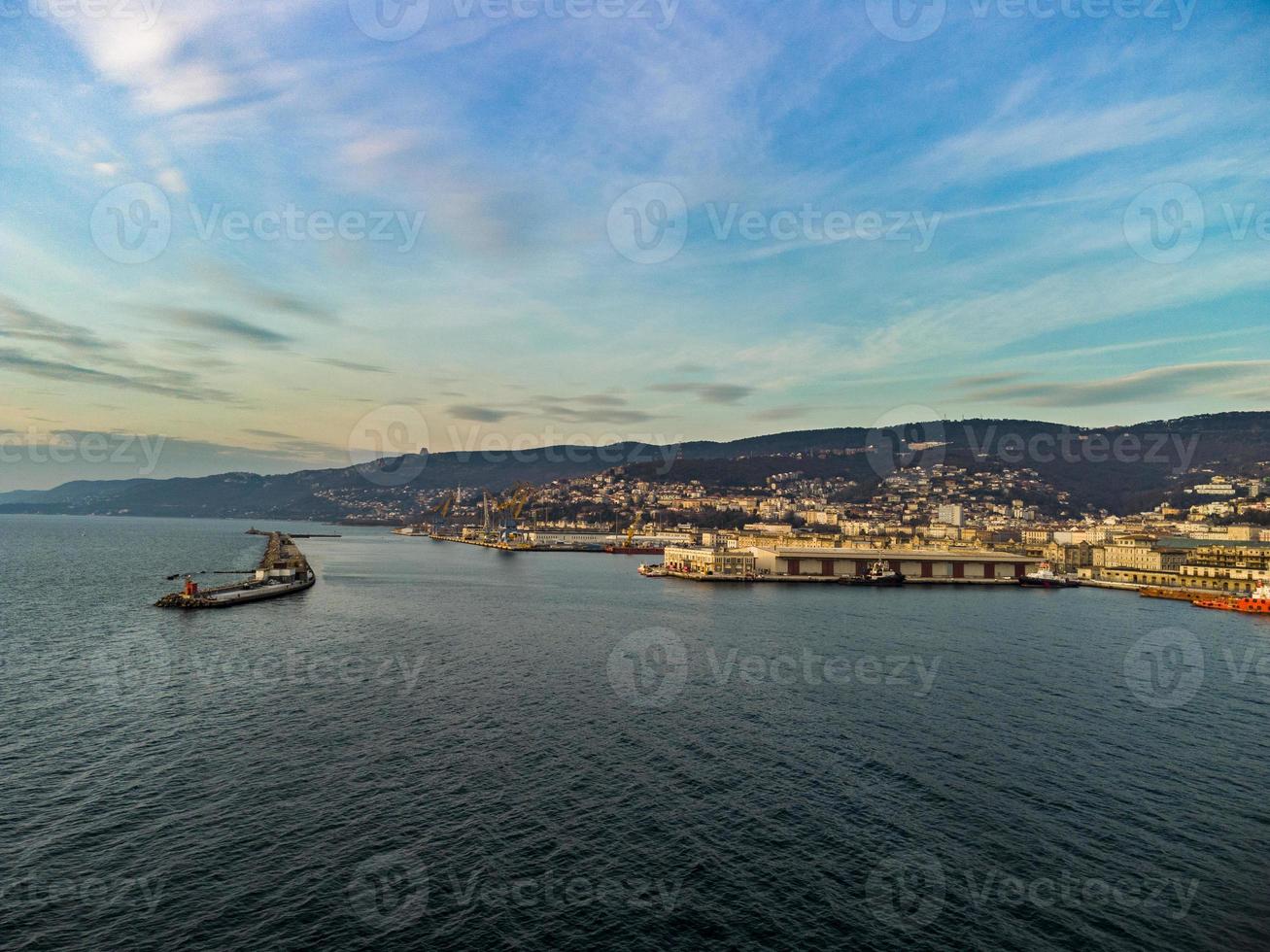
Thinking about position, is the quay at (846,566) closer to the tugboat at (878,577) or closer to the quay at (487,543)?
the tugboat at (878,577)

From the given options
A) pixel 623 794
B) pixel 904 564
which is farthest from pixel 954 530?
pixel 623 794

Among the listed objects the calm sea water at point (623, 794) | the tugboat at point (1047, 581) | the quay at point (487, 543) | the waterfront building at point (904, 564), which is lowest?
the quay at point (487, 543)

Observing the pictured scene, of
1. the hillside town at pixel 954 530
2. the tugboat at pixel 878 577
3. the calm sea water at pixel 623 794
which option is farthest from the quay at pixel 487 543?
the calm sea water at pixel 623 794

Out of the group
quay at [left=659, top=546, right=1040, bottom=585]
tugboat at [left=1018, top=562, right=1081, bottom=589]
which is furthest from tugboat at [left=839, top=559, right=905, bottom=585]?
tugboat at [left=1018, top=562, right=1081, bottom=589]

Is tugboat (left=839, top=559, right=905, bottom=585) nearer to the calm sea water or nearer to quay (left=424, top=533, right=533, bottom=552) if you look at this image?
the calm sea water

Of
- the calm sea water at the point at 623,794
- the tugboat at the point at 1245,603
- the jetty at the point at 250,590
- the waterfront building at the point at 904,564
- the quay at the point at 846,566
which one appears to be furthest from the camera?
the waterfront building at the point at 904,564

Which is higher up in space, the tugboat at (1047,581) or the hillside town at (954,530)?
the hillside town at (954,530)

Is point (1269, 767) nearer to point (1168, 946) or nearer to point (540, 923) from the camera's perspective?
point (1168, 946)
